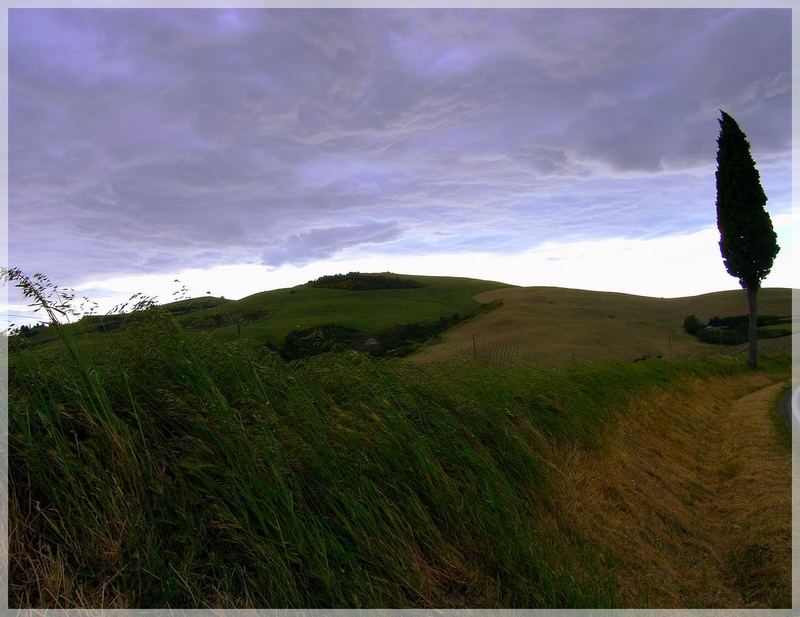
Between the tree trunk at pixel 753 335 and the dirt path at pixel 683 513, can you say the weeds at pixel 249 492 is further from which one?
the tree trunk at pixel 753 335

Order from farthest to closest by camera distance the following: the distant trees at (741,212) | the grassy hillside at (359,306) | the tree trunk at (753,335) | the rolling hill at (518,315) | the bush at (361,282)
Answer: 1. the bush at (361,282)
2. the grassy hillside at (359,306)
3. the rolling hill at (518,315)
4. the tree trunk at (753,335)
5. the distant trees at (741,212)

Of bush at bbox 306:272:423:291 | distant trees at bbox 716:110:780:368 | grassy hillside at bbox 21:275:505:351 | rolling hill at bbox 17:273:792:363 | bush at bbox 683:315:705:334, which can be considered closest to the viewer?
distant trees at bbox 716:110:780:368

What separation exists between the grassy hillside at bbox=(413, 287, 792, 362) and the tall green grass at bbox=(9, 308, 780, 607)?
68.6 feet

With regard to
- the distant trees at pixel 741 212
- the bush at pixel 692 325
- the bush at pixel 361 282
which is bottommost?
the bush at pixel 692 325

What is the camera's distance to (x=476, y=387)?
680 cm

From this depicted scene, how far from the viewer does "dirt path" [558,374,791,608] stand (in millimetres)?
5344

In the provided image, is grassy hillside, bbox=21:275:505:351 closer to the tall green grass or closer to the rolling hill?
the rolling hill

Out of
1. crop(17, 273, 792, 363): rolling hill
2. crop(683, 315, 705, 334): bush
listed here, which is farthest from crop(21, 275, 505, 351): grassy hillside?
crop(683, 315, 705, 334): bush

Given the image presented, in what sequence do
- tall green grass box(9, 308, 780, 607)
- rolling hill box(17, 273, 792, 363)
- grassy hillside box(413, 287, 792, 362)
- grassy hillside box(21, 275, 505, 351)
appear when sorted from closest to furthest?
tall green grass box(9, 308, 780, 607) → grassy hillside box(413, 287, 792, 362) → rolling hill box(17, 273, 792, 363) → grassy hillside box(21, 275, 505, 351)

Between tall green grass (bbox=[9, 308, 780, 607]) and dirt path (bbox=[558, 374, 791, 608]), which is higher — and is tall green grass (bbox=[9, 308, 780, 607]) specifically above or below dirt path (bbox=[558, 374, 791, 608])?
above

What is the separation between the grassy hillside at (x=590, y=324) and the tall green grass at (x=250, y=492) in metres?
20.9

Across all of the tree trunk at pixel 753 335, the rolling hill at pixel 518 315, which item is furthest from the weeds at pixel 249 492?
the tree trunk at pixel 753 335

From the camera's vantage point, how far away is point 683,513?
7.63m

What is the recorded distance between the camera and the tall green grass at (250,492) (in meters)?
3.11
